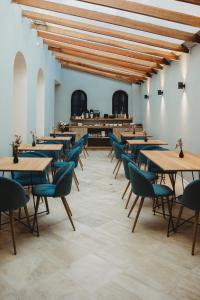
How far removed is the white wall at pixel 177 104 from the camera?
602cm

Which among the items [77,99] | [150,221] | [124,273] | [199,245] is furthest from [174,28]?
[77,99]

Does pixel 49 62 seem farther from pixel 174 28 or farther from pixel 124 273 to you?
pixel 124 273

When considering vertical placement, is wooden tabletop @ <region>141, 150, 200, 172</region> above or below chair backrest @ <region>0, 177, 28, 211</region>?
above

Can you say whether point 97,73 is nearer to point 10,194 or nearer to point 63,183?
point 63,183

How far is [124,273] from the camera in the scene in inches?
109

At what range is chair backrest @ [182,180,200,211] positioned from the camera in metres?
3.13

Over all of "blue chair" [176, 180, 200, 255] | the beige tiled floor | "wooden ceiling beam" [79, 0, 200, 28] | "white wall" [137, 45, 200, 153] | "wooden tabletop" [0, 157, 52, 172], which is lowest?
the beige tiled floor

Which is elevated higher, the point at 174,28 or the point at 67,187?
the point at 174,28

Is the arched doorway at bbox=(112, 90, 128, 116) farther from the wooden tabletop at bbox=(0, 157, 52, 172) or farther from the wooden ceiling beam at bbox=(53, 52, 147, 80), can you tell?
the wooden tabletop at bbox=(0, 157, 52, 172)

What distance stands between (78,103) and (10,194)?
10.5 m

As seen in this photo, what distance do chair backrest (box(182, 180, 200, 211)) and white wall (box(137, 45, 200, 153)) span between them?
278 centimetres

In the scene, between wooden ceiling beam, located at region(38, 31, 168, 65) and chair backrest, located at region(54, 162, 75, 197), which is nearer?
chair backrest, located at region(54, 162, 75, 197)

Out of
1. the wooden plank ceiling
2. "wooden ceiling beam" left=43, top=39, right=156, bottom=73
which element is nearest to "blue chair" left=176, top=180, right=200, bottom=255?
the wooden plank ceiling

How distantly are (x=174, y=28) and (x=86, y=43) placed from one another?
2.92 meters
